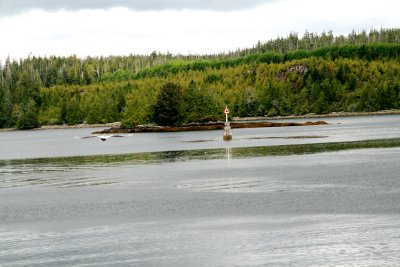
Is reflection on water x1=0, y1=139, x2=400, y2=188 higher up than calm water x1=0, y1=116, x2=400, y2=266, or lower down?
lower down

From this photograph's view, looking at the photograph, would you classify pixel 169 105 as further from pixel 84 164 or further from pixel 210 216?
pixel 210 216

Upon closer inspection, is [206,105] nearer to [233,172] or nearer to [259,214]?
[233,172]

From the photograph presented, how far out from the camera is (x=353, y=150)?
7362 cm

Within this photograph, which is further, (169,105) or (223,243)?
(169,105)

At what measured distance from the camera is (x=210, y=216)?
109 feet

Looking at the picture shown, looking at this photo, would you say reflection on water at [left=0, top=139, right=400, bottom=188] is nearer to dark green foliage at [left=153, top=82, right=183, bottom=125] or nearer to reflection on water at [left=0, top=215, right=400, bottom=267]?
reflection on water at [left=0, top=215, right=400, bottom=267]

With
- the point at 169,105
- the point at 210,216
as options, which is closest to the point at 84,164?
the point at 210,216

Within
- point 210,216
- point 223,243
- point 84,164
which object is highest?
point 223,243

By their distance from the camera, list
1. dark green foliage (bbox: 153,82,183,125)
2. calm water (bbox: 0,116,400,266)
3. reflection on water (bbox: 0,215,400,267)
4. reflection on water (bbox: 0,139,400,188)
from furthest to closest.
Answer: dark green foliage (bbox: 153,82,183,125), reflection on water (bbox: 0,139,400,188), calm water (bbox: 0,116,400,266), reflection on water (bbox: 0,215,400,267)

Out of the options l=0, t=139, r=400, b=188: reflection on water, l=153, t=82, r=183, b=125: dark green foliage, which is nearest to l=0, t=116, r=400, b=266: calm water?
l=0, t=139, r=400, b=188: reflection on water

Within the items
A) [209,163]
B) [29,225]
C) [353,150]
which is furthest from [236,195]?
[353,150]

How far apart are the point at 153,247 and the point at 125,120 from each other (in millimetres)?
165256

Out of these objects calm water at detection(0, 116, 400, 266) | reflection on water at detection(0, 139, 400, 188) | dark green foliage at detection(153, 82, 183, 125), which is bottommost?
reflection on water at detection(0, 139, 400, 188)

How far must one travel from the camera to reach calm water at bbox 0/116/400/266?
24312mm
